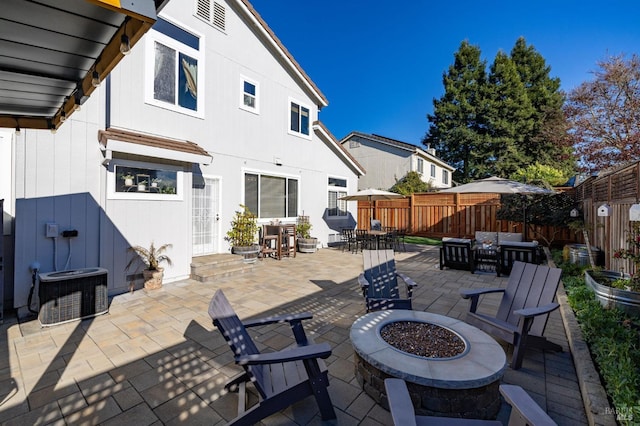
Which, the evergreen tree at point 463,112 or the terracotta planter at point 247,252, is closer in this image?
the terracotta planter at point 247,252

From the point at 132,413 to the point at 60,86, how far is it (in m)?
3.14

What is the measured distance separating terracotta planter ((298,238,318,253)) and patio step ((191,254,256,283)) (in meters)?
2.80

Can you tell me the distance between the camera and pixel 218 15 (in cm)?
794

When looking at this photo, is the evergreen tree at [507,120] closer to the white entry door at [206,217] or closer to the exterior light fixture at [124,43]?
the white entry door at [206,217]

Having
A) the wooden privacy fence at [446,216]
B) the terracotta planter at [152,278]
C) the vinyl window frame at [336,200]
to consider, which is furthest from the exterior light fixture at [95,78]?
the vinyl window frame at [336,200]

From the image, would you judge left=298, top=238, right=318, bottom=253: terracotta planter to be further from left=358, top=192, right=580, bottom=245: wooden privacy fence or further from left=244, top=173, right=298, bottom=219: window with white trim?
left=358, top=192, right=580, bottom=245: wooden privacy fence

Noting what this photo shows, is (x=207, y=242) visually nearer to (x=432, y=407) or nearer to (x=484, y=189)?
(x=432, y=407)

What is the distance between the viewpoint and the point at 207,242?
25.2ft

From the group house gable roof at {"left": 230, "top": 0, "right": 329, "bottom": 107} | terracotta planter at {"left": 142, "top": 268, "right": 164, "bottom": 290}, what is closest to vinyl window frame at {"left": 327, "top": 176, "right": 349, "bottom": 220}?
house gable roof at {"left": 230, "top": 0, "right": 329, "bottom": 107}

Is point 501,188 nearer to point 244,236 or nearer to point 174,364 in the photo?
point 244,236

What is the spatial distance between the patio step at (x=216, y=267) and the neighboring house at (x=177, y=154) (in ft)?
1.07

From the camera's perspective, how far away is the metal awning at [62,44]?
1.72 m

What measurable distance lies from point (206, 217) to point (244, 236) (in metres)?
1.15

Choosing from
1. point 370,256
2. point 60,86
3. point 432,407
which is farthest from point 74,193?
point 432,407
